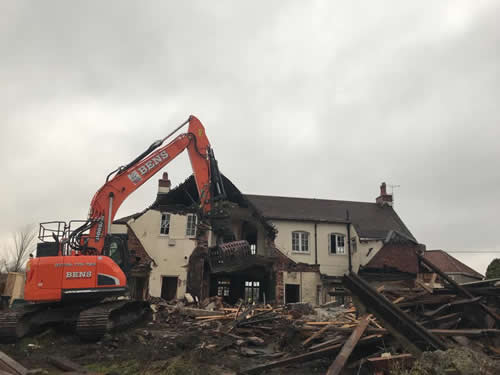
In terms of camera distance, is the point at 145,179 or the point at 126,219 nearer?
the point at 145,179

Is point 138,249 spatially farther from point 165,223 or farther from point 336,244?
point 336,244

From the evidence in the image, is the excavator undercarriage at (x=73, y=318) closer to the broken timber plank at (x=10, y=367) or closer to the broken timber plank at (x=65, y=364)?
the broken timber plank at (x=65, y=364)

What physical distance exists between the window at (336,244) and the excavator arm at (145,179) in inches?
614

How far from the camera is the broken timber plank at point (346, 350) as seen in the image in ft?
20.9

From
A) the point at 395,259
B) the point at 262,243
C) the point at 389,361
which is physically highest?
the point at 262,243

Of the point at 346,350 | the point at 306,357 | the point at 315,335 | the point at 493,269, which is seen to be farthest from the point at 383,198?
the point at 346,350

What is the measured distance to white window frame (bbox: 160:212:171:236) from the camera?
2498cm

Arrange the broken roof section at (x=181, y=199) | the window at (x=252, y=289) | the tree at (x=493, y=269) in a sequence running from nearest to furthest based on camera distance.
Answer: the broken roof section at (x=181, y=199)
the tree at (x=493, y=269)
the window at (x=252, y=289)

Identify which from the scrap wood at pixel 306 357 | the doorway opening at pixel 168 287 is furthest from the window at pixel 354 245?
the scrap wood at pixel 306 357

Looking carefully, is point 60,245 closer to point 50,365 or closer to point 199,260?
point 50,365

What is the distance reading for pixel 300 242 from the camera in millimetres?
29500

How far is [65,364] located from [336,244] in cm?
2412

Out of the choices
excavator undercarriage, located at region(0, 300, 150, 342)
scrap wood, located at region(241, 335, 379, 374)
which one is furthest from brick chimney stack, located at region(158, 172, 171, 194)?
scrap wood, located at region(241, 335, 379, 374)

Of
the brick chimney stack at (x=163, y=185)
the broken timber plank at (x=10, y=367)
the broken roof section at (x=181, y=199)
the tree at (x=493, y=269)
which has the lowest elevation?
the broken timber plank at (x=10, y=367)
